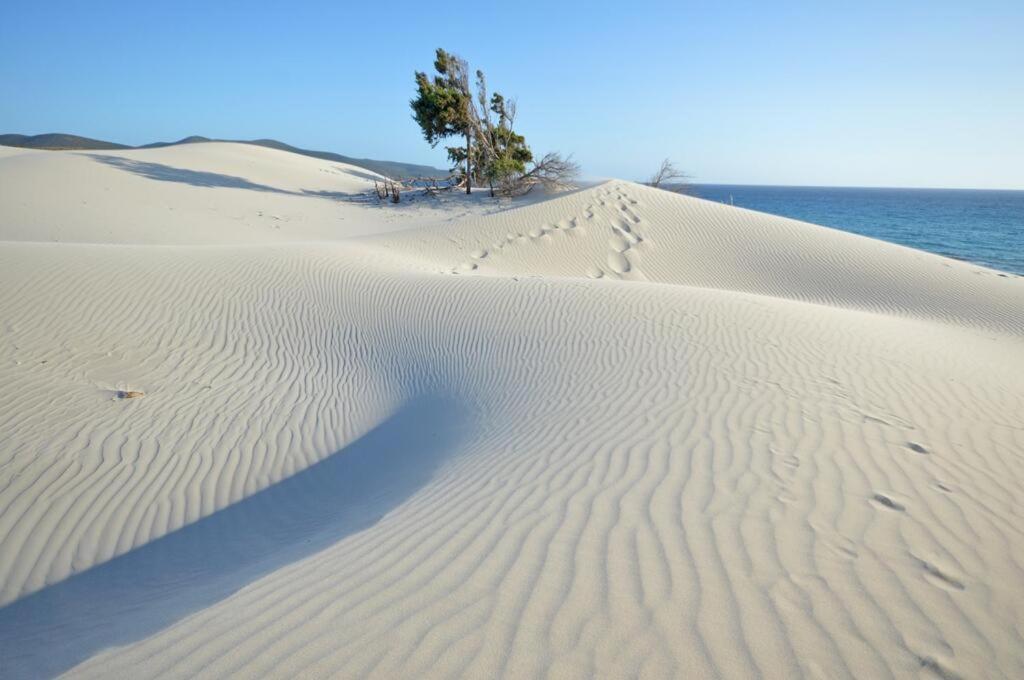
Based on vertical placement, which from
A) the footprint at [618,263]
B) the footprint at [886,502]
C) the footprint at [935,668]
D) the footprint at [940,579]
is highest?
the footprint at [935,668]

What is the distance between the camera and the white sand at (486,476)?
194 cm

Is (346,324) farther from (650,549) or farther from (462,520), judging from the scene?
(650,549)

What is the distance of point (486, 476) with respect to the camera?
340cm

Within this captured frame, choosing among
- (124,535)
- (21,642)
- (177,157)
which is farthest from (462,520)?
(177,157)

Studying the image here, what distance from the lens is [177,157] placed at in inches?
1037

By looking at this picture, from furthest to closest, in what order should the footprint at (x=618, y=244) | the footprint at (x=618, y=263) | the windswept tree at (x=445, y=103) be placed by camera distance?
the windswept tree at (x=445, y=103), the footprint at (x=618, y=244), the footprint at (x=618, y=263)

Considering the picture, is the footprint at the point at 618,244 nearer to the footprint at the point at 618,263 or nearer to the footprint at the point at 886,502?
the footprint at the point at 618,263

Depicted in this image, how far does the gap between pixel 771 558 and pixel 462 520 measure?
1.55 m

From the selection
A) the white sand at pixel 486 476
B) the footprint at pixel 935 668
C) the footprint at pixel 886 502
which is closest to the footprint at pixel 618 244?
the white sand at pixel 486 476

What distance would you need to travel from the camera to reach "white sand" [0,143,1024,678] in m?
1.94

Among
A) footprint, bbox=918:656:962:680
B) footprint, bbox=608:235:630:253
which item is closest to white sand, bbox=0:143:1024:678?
footprint, bbox=918:656:962:680

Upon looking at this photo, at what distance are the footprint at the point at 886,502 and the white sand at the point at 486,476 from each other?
0.02 meters

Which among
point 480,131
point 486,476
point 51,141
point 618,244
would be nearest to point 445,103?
point 480,131

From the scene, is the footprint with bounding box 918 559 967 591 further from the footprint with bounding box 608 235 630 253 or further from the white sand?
the footprint with bounding box 608 235 630 253
